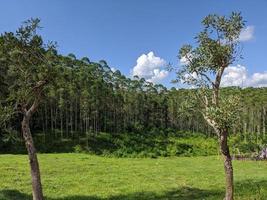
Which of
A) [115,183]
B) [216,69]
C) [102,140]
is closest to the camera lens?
[216,69]

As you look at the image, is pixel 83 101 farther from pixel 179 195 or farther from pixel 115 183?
pixel 179 195

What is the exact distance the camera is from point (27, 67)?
22.2m

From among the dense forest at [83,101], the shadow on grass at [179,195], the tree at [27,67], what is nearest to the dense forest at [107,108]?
the dense forest at [83,101]

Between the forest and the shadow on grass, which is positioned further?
the shadow on grass

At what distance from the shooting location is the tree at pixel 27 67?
21578 mm

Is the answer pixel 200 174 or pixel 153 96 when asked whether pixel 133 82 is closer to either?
pixel 153 96

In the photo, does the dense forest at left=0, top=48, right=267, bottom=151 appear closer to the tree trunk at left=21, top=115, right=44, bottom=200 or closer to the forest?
the forest

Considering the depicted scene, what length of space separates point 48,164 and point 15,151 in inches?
939

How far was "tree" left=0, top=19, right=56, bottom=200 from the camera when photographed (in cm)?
2158

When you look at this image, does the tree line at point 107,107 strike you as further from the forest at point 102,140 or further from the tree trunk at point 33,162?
the tree trunk at point 33,162

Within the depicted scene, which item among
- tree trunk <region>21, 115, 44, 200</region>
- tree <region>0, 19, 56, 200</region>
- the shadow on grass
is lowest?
the shadow on grass

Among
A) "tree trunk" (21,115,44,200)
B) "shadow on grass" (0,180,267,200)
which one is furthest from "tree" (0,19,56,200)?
"shadow on grass" (0,180,267,200)

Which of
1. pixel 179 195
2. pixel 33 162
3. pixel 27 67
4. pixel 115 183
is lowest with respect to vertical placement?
pixel 179 195

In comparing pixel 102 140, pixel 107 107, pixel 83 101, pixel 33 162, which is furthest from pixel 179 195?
pixel 107 107
